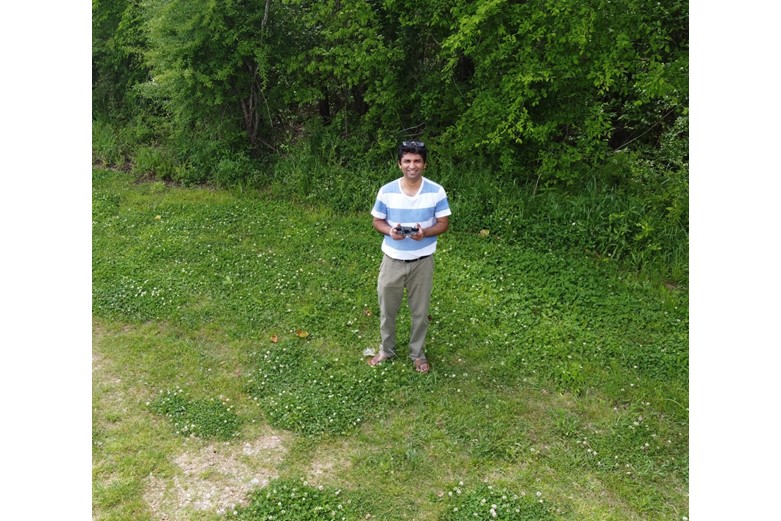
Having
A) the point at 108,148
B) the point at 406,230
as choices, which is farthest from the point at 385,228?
the point at 108,148

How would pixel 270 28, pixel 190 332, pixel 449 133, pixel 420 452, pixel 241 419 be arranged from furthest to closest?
1. pixel 270 28
2. pixel 449 133
3. pixel 190 332
4. pixel 241 419
5. pixel 420 452

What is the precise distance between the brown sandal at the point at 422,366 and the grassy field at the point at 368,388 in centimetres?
11

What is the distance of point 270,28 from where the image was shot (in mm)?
9375

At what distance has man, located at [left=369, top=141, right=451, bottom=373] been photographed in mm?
4684

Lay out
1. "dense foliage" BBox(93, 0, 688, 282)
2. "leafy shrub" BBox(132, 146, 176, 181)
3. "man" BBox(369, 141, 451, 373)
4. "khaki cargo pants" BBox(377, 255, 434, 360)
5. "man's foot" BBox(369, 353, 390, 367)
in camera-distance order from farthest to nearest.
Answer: "leafy shrub" BBox(132, 146, 176, 181), "dense foliage" BBox(93, 0, 688, 282), "man's foot" BBox(369, 353, 390, 367), "khaki cargo pants" BBox(377, 255, 434, 360), "man" BBox(369, 141, 451, 373)

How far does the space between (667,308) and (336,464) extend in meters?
3.74

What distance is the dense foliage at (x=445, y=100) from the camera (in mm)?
6965

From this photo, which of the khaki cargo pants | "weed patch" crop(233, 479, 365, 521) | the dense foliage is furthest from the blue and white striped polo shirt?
the dense foliage

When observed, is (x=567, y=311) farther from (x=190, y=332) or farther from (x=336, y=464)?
(x=190, y=332)

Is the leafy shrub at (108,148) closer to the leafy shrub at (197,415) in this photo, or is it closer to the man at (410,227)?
the leafy shrub at (197,415)

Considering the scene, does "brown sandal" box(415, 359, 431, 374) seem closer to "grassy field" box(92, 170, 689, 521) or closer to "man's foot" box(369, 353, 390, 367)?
"grassy field" box(92, 170, 689, 521)

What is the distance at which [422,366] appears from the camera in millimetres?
5254

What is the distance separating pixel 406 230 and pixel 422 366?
125cm

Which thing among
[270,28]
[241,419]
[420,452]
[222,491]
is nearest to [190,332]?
[241,419]
